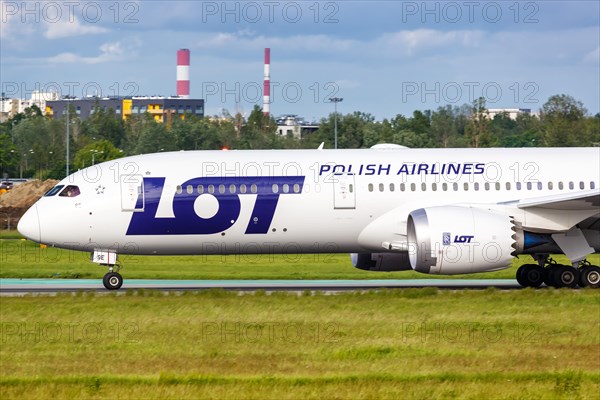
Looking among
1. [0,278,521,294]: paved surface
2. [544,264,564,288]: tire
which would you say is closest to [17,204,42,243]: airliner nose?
[0,278,521,294]: paved surface

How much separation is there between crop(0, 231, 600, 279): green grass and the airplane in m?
5.86

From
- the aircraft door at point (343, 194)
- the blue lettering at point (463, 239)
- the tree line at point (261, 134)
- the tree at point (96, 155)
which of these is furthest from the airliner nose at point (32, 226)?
the tree at point (96, 155)

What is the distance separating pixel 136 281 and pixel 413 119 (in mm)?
89816

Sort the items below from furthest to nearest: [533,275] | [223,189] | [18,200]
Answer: [18,200]
[533,275]
[223,189]

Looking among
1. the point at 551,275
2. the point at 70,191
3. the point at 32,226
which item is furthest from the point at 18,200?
the point at 551,275

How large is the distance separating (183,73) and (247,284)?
13916 centimetres

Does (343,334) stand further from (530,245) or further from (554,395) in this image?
(530,245)

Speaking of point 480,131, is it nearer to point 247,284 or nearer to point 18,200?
point 18,200

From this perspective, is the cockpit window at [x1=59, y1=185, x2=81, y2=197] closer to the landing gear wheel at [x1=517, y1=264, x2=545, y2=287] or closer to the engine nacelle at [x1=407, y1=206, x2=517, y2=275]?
the engine nacelle at [x1=407, y1=206, x2=517, y2=275]

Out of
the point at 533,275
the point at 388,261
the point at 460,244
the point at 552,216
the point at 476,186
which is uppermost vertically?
the point at 476,186

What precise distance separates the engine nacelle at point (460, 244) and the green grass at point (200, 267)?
7.73m

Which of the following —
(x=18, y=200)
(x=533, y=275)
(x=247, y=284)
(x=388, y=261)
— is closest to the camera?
(x=533, y=275)

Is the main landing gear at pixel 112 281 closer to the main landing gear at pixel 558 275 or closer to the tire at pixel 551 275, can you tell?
the main landing gear at pixel 558 275

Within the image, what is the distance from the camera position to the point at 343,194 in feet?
93.8
